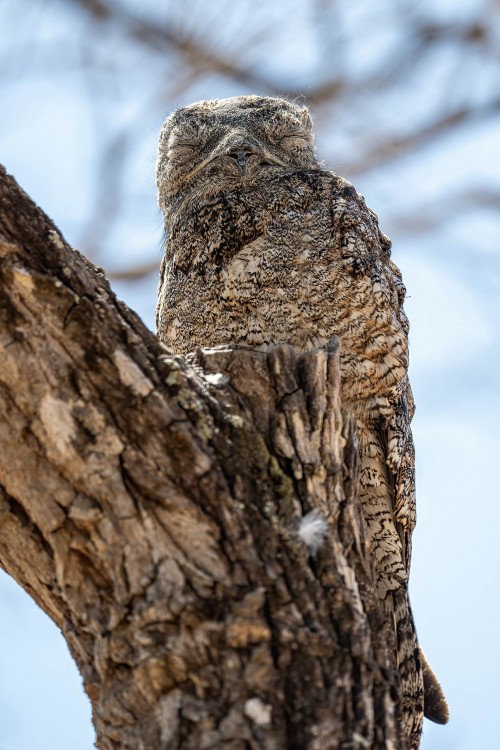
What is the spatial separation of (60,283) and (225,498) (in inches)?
24.2

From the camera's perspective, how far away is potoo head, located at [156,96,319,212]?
3518 mm

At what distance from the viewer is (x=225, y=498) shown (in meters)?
1.85

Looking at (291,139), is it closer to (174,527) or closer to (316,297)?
(316,297)

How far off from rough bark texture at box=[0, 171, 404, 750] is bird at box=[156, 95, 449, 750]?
95 centimetres

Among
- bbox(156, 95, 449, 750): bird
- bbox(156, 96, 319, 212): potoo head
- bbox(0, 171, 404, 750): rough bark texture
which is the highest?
bbox(156, 96, 319, 212): potoo head

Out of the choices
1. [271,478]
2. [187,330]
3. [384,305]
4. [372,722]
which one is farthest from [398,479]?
[372,722]

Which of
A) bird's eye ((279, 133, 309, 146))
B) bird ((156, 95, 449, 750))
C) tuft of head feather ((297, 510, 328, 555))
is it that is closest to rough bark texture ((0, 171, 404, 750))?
tuft of head feather ((297, 510, 328, 555))

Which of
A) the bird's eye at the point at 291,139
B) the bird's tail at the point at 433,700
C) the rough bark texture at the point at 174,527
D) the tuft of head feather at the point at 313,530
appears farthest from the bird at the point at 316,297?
the tuft of head feather at the point at 313,530

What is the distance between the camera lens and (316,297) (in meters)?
3.10

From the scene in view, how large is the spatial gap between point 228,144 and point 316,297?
884 mm

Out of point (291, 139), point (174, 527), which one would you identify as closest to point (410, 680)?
point (174, 527)

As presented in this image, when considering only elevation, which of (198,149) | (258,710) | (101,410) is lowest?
(258,710)

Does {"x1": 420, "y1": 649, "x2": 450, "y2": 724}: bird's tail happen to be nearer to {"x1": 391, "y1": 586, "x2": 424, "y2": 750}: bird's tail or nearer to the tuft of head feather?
{"x1": 391, "y1": 586, "x2": 424, "y2": 750}: bird's tail

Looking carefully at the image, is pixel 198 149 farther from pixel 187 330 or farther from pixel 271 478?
pixel 271 478
